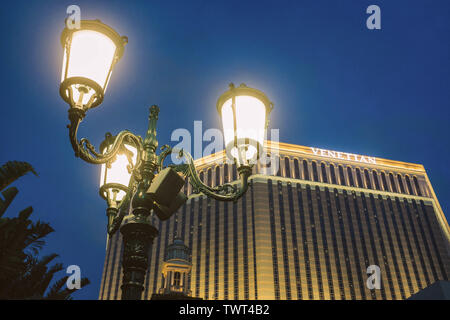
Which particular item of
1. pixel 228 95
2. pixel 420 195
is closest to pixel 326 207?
pixel 420 195

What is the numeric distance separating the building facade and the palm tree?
67.9 meters

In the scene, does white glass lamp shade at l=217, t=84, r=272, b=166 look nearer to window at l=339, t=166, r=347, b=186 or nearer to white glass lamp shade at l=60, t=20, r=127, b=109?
white glass lamp shade at l=60, t=20, r=127, b=109

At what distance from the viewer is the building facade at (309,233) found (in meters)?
78.9

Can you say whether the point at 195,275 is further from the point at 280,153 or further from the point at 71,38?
the point at 71,38

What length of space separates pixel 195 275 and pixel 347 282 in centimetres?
3175

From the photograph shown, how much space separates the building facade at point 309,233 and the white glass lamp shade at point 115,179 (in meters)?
72.4

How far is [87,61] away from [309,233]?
8351cm

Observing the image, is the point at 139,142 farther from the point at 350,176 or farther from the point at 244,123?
the point at 350,176

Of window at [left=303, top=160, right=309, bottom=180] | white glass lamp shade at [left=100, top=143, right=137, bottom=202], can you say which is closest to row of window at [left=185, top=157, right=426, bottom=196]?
window at [left=303, top=160, right=309, bottom=180]

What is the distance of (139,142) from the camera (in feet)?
17.1

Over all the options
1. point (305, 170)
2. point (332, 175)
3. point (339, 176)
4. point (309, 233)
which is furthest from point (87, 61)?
point (339, 176)

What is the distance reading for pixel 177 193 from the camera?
186 inches

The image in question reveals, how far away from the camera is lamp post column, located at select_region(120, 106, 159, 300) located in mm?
3932

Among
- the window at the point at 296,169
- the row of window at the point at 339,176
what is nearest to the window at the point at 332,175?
the row of window at the point at 339,176
